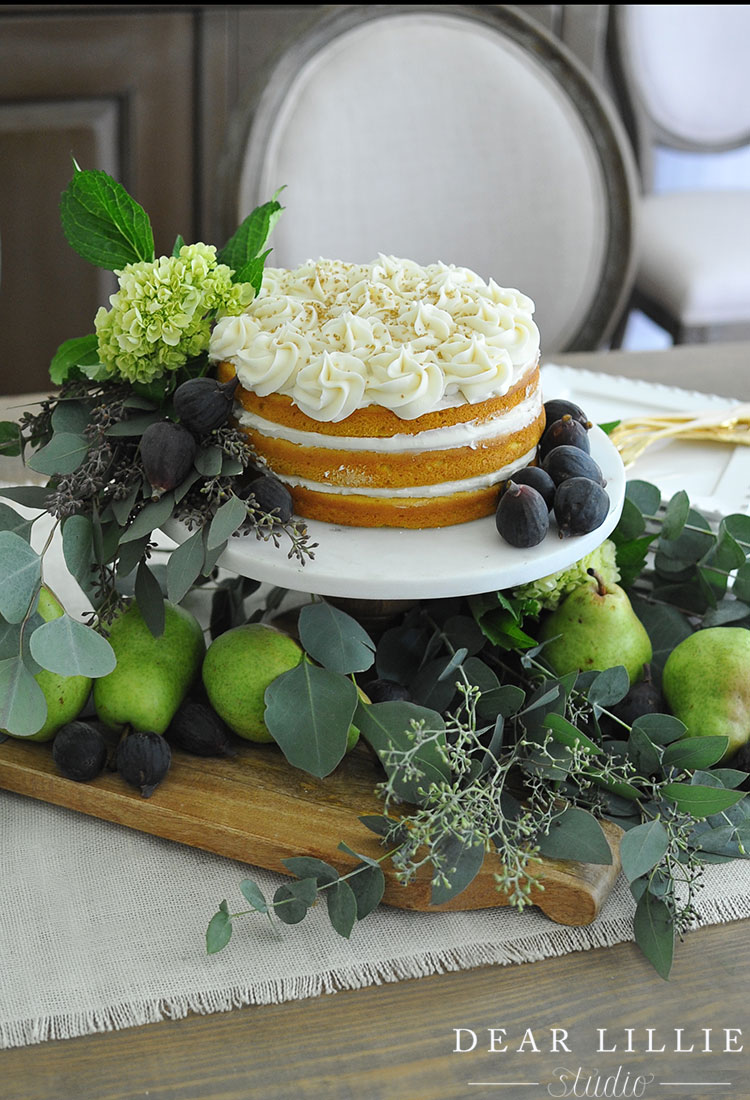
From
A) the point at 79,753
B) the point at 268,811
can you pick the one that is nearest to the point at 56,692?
the point at 79,753

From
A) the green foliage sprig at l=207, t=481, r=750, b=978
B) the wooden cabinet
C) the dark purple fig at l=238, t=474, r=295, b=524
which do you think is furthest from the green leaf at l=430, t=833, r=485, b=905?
the wooden cabinet

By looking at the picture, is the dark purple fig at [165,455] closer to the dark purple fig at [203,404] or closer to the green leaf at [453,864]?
the dark purple fig at [203,404]

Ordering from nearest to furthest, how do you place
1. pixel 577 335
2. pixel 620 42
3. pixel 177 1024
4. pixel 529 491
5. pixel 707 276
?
pixel 177 1024, pixel 529 491, pixel 577 335, pixel 707 276, pixel 620 42

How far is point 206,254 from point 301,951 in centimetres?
44

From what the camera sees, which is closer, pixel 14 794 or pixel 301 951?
pixel 301 951

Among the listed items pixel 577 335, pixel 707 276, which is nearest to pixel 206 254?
pixel 577 335

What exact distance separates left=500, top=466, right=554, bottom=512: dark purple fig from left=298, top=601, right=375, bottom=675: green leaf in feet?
0.44

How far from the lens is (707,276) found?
2012 mm

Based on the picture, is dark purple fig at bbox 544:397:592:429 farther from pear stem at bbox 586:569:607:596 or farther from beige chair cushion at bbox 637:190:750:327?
beige chair cushion at bbox 637:190:750:327

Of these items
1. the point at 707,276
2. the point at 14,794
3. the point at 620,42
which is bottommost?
the point at 707,276

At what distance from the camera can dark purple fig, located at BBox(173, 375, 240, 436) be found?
69 cm

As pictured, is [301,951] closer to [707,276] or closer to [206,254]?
[206,254]

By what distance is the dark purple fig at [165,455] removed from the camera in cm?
67

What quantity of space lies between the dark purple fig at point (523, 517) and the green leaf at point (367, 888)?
20cm
